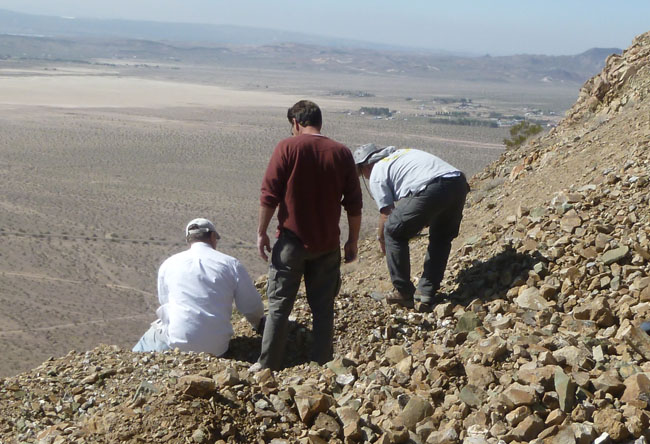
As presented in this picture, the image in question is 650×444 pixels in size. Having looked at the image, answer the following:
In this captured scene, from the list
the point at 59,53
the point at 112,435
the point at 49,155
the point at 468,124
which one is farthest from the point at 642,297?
the point at 59,53

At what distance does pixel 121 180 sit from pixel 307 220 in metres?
25.1

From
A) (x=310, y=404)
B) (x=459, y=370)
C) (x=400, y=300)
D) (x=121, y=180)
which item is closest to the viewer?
(x=310, y=404)

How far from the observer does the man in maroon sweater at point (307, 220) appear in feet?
14.6

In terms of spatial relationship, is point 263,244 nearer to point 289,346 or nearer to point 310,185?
point 310,185

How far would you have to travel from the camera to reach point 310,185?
14.6 ft

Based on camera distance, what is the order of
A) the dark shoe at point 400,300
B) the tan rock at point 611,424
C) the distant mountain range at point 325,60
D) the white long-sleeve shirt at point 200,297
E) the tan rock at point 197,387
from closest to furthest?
the tan rock at point 611,424 → the tan rock at point 197,387 → the white long-sleeve shirt at point 200,297 → the dark shoe at point 400,300 → the distant mountain range at point 325,60

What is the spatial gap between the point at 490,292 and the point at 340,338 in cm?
112

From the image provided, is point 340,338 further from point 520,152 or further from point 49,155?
point 49,155

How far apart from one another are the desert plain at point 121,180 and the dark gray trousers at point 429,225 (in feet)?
26.5

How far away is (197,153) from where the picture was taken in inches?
1363

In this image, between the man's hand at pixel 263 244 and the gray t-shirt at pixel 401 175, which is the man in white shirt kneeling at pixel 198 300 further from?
the gray t-shirt at pixel 401 175

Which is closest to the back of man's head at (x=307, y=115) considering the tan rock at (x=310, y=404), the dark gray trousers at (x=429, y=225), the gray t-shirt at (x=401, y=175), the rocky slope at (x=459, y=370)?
the gray t-shirt at (x=401, y=175)

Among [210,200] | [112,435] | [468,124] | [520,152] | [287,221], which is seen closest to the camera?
[112,435]

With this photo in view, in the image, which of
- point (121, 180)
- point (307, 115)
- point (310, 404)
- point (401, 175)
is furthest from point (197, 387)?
point (121, 180)
